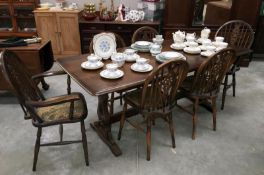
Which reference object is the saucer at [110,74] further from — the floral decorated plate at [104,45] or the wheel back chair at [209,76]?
the wheel back chair at [209,76]

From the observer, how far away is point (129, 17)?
13.3ft

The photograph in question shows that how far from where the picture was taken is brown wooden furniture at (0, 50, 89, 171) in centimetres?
173

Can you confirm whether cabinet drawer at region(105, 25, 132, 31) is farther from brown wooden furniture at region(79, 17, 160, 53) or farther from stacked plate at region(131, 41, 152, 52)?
stacked plate at region(131, 41, 152, 52)

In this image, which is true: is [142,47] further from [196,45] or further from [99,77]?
[99,77]

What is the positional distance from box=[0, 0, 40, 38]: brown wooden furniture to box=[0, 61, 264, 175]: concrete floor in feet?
6.96

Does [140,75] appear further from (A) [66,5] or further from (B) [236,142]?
(A) [66,5]

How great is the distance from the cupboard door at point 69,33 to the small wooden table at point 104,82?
195cm

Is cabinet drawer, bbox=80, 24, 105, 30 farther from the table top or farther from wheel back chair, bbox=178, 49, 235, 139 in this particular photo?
wheel back chair, bbox=178, 49, 235, 139

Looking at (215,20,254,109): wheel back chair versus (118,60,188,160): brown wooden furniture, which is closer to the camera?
(118,60,188,160): brown wooden furniture

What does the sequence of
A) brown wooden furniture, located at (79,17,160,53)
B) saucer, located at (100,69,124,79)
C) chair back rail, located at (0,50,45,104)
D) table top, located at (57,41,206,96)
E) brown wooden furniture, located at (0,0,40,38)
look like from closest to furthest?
chair back rail, located at (0,50,45,104)
table top, located at (57,41,206,96)
saucer, located at (100,69,124,79)
brown wooden furniture, located at (79,17,160,53)
brown wooden furniture, located at (0,0,40,38)


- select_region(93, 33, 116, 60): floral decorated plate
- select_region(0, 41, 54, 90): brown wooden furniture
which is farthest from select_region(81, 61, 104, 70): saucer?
select_region(0, 41, 54, 90): brown wooden furniture

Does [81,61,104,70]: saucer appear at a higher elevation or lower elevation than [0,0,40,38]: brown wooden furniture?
lower

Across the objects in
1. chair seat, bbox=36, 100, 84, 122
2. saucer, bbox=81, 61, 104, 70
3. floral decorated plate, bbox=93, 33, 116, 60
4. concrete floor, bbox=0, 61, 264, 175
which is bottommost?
concrete floor, bbox=0, 61, 264, 175

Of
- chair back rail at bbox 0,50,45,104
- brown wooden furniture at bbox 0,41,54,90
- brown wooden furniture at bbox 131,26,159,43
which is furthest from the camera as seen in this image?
brown wooden furniture at bbox 131,26,159,43
